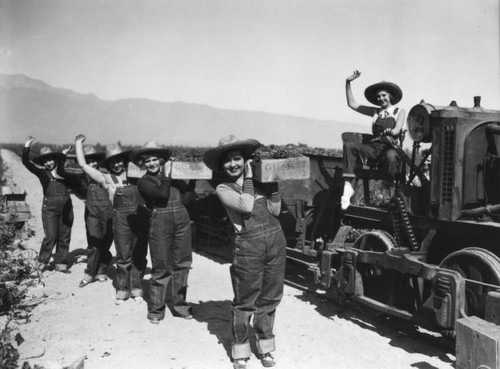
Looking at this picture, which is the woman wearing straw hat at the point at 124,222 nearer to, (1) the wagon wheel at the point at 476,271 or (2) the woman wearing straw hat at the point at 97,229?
(2) the woman wearing straw hat at the point at 97,229

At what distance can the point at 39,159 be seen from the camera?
Answer: 7.56 metres

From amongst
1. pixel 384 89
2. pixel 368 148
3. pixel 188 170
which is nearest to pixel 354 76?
pixel 384 89

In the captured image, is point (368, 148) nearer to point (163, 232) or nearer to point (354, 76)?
point (354, 76)

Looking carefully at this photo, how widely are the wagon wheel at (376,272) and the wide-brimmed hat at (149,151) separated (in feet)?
8.90

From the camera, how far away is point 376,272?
5.38m

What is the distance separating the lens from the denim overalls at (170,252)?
5.32m

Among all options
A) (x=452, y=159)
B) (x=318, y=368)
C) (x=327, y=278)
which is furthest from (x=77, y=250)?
(x=452, y=159)

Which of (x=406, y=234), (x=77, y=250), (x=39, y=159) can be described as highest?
(x=39, y=159)

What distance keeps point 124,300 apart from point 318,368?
3.17 m

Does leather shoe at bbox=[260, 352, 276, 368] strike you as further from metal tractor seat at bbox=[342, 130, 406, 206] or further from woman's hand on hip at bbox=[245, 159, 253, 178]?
metal tractor seat at bbox=[342, 130, 406, 206]

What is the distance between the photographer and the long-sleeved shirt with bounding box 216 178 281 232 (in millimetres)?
3906

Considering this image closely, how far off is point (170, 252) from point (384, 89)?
145 inches

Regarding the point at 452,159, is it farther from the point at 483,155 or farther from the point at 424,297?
the point at 424,297

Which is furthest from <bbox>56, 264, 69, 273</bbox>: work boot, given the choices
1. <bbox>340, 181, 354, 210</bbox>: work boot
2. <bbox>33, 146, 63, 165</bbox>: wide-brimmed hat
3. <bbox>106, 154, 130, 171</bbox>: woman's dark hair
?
<bbox>340, 181, 354, 210</bbox>: work boot
